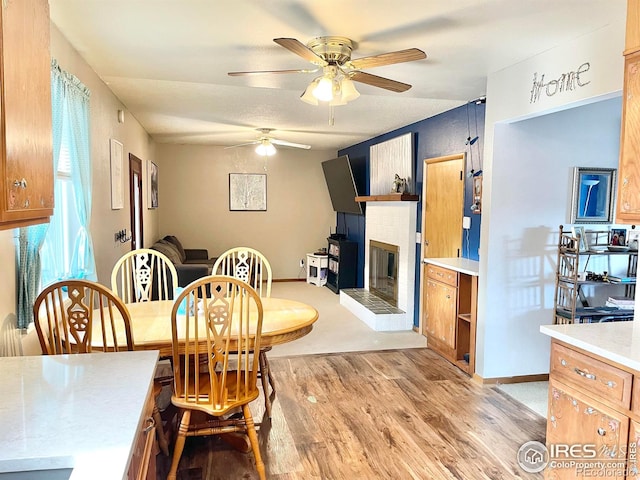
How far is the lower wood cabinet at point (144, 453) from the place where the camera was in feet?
4.06

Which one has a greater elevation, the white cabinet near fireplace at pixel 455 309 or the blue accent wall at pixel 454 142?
the blue accent wall at pixel 454 142

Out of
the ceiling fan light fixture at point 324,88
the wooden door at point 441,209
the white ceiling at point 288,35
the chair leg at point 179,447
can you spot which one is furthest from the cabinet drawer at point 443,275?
the chair leg at point 179,447

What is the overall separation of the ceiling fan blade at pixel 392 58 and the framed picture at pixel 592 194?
2.07 m

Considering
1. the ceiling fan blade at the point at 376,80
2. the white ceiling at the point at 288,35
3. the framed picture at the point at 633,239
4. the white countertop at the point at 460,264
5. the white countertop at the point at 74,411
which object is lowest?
the white countertop at the point at 74,411

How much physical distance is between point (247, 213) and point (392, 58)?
6082 mm

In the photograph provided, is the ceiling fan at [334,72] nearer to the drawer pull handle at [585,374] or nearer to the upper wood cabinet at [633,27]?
the upper wood cabinet at [633,27]

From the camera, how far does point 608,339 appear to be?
194 centimetres

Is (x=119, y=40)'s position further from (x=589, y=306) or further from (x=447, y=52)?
(x=589, y=306)

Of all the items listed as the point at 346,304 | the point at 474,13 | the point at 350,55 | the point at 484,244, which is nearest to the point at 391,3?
the point at 474,13

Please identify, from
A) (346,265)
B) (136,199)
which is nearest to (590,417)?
(136,199)

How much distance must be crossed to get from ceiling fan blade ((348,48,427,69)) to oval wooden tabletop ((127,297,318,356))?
57.5 inches

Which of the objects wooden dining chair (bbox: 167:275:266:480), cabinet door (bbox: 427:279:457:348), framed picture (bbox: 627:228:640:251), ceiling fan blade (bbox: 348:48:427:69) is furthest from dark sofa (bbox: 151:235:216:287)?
framed picture (bbox: 627:228:640:251)

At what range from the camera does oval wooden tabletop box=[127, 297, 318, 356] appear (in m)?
2.32

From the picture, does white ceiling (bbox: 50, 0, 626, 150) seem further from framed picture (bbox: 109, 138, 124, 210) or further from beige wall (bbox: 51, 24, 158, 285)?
framed picture (bbox: 109, 138, 124, 210)
